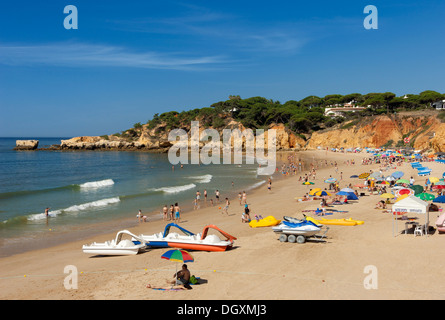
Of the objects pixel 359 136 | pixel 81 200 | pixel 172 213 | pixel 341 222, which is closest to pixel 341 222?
pixel 341 222

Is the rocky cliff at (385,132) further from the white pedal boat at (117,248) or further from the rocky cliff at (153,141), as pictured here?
the white pedal boat at (117,248)

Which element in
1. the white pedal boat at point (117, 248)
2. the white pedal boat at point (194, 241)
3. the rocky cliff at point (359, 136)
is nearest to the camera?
the white pedal boat at point (194, 241)

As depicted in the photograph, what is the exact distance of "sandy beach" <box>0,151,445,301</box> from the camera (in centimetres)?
838

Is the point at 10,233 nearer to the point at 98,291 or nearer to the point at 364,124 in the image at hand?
the point at 98,291

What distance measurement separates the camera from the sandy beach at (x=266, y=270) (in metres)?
8.38

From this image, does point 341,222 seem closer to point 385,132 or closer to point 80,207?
point 80,207

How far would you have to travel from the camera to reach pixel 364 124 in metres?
72.7

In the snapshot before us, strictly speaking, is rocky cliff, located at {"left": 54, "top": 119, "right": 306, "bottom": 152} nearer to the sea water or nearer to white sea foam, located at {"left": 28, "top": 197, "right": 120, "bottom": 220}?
the sea water

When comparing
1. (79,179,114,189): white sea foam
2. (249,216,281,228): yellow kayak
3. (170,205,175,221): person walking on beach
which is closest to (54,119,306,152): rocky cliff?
(79,179,114,189): white sea foam

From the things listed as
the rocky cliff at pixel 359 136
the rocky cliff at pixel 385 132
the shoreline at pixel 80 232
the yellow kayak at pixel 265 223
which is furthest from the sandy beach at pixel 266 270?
the rocky cliff at pixel 385 132

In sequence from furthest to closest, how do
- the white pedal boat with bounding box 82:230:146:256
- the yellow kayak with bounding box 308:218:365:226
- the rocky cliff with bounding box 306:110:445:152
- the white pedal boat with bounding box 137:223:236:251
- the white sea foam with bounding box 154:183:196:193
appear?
1. the rocky cliff with bounding box 306:110:445:152
2. the white sea foam with bounding box 154:183:196:193
3. the yellow kayak with bounding box 308:218:365:226
4. the white pedal boat with bounding box 82:230:146:256
5. the white pedal boat with bounding box 137:223:236:251

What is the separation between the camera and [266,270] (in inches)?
393

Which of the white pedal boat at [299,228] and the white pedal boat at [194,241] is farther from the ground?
the white pedal boat at [299,228]

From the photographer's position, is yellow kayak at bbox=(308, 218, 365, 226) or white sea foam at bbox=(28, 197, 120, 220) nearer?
yellow kayak at bbox=(308, 218, 365, 226)
